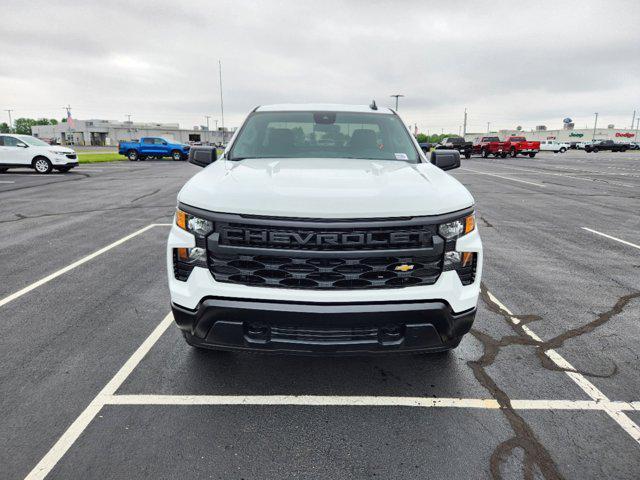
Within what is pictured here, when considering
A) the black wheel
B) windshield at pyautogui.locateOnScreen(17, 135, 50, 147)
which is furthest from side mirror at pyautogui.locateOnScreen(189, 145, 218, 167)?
windshield at pyautogui.locateOnScreen(17, 135, 50, 147)

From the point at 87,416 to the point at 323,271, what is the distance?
169 centimetres

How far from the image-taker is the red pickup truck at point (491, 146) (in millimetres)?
37562

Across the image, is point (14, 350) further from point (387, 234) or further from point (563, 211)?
point (563, 211)

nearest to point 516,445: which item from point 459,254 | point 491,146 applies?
point 459,254

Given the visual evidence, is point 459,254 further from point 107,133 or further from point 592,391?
point 107,133

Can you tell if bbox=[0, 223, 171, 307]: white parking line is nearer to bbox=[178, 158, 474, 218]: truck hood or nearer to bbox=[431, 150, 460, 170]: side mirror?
bbox=[178, 158, 474, 218]: truck hood

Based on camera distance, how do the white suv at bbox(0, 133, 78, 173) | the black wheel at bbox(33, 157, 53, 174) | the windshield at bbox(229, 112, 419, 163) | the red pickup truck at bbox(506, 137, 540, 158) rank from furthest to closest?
1. the red pickup truck at bbox(506, 137, 540, 158)
2. the black wheel at bbox(33, 157, 53, 174)
3. the white suv at bbox(0, 133, 78, 173)
4. the windshield at bbox(229, 112, 419, 163)

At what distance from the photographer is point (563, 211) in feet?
33.1

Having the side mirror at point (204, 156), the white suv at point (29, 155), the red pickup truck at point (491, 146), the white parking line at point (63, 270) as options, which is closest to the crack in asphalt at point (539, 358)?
the side mirror at point (204, 156)

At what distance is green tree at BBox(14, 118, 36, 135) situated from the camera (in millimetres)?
137875

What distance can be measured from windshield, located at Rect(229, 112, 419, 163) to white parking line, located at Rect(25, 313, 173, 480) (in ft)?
5.79

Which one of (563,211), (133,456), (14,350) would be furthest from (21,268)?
(563,211)

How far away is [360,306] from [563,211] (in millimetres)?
9609

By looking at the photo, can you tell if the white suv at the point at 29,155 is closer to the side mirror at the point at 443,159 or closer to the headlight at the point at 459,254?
the side mirror at the point at 443,159
